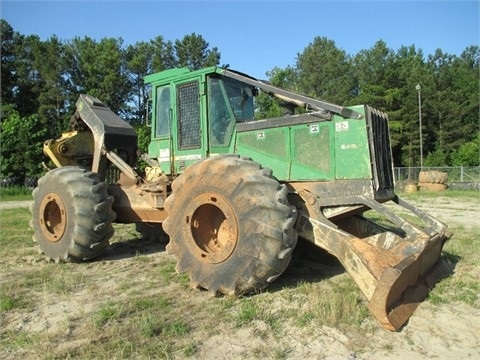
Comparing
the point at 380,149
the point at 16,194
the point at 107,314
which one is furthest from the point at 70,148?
the point at 16,194

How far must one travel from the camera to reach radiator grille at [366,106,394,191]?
5.70 metres

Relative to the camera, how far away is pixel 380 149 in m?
6.00

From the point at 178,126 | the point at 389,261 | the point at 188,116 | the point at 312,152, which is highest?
the point at 188,116

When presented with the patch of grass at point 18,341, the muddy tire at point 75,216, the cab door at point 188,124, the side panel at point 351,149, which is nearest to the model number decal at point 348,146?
the side panel at point 351,149

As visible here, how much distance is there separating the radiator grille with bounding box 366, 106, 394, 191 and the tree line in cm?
3911

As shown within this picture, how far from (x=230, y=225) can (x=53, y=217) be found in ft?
13.4

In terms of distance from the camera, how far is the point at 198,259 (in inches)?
221

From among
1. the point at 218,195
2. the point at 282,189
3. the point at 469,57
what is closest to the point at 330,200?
the point at 282,189

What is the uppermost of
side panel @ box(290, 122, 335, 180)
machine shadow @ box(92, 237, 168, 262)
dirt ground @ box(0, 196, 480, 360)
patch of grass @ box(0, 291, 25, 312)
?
side panel @ box(290, 122, 335, 180)

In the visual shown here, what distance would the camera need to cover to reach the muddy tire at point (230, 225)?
5.13 m

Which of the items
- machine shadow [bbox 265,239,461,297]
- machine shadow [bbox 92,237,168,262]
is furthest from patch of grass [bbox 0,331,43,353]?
machine shadow [bbox 92,237,168,262]

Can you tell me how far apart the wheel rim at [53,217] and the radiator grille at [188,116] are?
89.9 inches

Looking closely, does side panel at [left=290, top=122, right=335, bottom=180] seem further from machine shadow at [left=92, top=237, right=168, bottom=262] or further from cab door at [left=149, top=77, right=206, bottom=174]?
machine shadow at [left=92, top=237, right=168, bottom=262]

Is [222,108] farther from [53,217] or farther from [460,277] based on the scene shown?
[460,277]
